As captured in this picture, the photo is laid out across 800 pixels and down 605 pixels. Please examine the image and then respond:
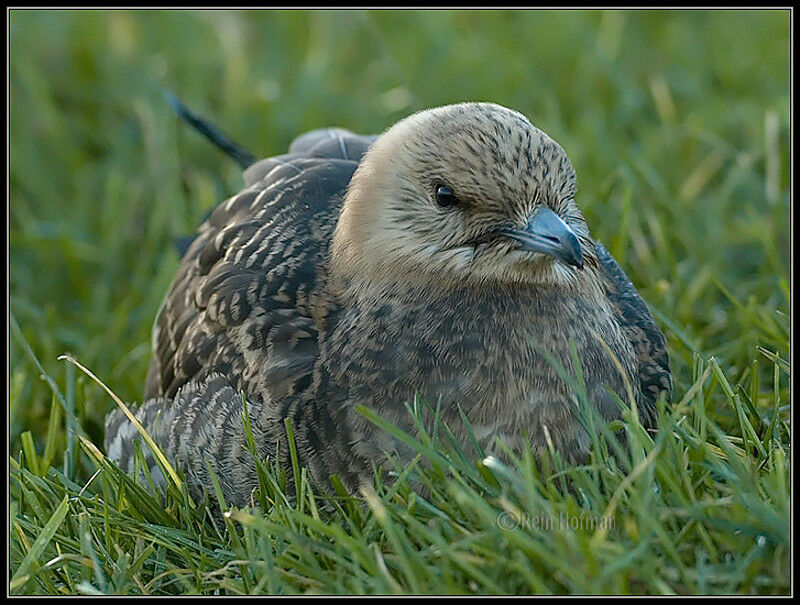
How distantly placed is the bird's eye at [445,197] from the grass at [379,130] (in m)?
0.68

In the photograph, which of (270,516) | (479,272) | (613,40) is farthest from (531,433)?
(613,40)

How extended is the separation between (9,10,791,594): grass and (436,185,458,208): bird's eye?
2.22ft

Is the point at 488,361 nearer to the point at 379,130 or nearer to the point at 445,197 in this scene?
the point at 445,197

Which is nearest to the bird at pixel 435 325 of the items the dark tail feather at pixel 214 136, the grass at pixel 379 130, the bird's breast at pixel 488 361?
the bird's breast at pixel 488 361

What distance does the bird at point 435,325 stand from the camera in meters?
3.20

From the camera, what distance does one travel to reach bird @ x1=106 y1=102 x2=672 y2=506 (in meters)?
3.20

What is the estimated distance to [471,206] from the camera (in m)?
3.24

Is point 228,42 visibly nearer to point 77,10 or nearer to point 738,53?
point 77,10

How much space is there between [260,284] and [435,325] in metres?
0.73

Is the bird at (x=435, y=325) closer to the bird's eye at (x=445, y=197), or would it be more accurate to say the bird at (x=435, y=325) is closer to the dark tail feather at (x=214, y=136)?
the bird's eye at (x=445, y=197)

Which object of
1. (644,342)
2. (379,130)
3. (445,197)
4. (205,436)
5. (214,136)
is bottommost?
(205,436)

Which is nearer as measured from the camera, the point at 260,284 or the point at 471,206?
the point at 471,206

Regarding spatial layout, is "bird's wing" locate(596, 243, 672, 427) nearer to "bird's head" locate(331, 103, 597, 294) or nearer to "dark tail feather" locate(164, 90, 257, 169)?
"bird's head" locate(331, 103, 597, 294)

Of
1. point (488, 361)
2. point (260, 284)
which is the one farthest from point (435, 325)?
point (260, 284)
